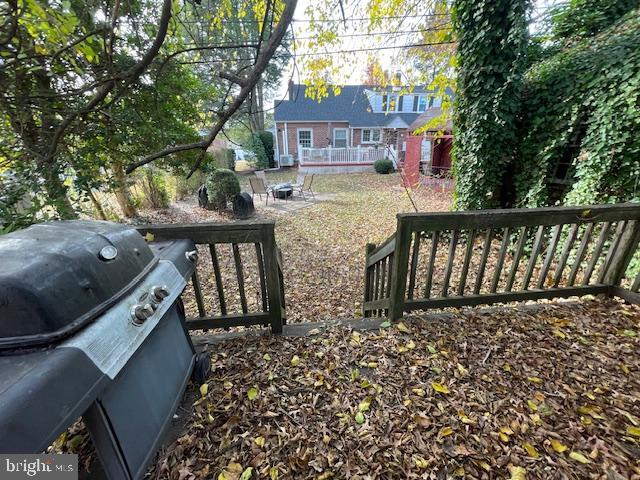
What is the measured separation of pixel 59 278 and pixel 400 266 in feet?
6.41

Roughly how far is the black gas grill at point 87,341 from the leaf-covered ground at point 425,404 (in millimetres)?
427

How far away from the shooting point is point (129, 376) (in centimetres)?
108

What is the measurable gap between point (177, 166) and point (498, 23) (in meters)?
6.67

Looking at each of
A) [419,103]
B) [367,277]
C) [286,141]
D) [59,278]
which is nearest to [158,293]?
[59,278]

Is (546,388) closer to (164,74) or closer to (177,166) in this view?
(164,74)

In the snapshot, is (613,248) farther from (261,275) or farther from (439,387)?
(261,275)

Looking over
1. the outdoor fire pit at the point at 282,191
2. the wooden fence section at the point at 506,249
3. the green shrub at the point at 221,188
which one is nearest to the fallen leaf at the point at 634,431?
the wooden fence section at the point at 506,249

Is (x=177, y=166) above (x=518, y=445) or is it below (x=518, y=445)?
above

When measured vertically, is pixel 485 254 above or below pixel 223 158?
above

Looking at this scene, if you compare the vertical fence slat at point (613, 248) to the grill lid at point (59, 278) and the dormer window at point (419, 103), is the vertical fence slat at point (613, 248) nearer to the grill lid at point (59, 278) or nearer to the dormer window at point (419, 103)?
the grill lid at point (59, 278)

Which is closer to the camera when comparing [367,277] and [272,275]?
[272,275]

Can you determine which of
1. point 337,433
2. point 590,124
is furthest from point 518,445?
point 590,124

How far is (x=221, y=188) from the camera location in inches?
340

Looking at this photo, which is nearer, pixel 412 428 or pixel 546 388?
pixel 412 428
